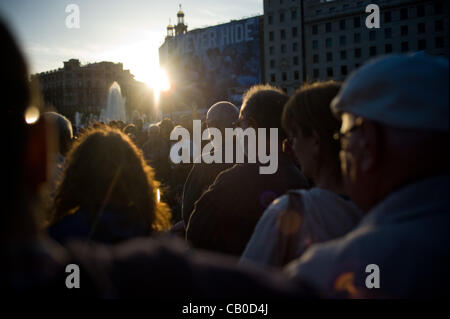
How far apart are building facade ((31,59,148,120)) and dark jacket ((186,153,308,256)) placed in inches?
3282

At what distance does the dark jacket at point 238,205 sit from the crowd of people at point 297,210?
1.12 ft

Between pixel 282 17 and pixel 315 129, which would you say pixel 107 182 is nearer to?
pixel 315 129

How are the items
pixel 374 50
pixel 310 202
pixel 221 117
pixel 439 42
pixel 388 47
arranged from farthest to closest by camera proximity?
pixel 374 50 → pixel 388 47 → pixel 439 42 → pixel 221 117 → pixel 310 202


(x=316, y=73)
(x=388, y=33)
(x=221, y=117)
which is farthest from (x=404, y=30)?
(x=221, y=117)

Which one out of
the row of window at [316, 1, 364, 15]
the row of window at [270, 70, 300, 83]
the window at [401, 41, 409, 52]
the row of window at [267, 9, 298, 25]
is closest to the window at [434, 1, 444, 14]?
the window at [401, 41, 409, 52]

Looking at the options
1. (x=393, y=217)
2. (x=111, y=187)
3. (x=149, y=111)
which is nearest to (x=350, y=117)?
(x=393, y=217)

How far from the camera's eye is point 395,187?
1.19 m

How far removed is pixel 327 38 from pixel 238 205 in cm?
6820

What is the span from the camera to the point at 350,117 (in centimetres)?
132

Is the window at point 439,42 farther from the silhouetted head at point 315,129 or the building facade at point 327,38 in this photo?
the silhouetted head at point 315,129

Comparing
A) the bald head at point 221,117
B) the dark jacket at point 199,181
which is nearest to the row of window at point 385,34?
the bald head at point 221,117

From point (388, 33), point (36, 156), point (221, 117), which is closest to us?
point (36, 156)

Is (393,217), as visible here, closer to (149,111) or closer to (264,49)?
(264,49)
